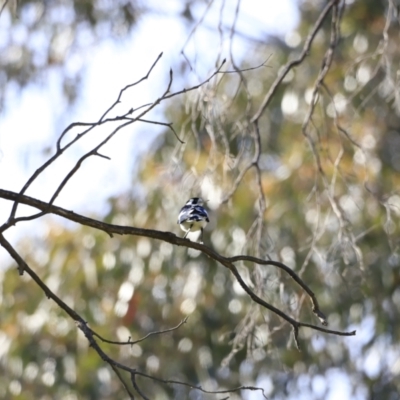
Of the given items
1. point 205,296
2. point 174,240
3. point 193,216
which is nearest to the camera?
point 174,240

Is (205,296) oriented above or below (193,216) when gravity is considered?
above

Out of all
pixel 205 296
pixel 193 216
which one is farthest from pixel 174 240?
pixel 205 296

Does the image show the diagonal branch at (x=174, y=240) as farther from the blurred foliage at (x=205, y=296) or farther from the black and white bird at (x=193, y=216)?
the blurred foliage at (x=205, y=296)

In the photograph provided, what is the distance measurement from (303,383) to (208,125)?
381 cm

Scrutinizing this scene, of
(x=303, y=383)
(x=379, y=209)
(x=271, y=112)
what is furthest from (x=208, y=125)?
(x=271, y=112)

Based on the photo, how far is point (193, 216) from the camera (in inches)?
105

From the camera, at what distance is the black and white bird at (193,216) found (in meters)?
2.67

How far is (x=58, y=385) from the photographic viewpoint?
5746 mm

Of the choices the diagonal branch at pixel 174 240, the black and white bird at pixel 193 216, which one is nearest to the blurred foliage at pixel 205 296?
the black and white bird at pixel 193 216

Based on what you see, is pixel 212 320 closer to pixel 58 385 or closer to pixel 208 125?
pixel 58 385

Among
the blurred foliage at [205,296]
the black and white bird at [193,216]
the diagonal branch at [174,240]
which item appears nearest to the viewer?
the diagonal branch at [174,240]

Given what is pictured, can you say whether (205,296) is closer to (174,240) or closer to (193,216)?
(193,216)

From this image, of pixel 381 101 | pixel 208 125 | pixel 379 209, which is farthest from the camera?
pixel 381 101

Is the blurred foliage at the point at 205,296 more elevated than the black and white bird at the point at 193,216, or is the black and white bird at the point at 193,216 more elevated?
the blurred foliage at the point at 205,296
